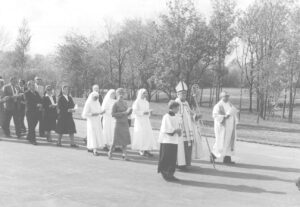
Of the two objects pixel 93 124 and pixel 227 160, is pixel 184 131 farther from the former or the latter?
pixel 93 124

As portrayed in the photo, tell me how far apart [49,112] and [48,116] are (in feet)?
0.68

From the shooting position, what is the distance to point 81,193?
7.96 metres

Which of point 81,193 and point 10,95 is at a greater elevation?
point 10,95

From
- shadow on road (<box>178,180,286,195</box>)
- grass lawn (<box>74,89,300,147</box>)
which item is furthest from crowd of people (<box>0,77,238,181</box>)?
grass lawn (<box>74,89,300,147</box>)

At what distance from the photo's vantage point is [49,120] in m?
14.9

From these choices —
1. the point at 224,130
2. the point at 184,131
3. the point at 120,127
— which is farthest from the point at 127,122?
the point at 224,130

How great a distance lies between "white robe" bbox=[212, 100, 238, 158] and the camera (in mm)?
12008

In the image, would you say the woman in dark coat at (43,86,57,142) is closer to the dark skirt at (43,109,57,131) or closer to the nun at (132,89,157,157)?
the dark skirt at (43,109,57,131)

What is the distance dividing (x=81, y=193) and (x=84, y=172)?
1.94 metres

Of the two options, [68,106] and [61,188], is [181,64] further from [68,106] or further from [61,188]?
[61,188]

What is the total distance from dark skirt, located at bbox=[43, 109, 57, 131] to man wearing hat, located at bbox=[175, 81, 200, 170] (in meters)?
5.71

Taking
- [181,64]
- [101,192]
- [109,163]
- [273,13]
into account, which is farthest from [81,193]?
[273,13]

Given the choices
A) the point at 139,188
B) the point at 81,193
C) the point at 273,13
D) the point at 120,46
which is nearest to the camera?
the point at 81,193

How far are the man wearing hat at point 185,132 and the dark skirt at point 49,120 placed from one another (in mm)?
5713
